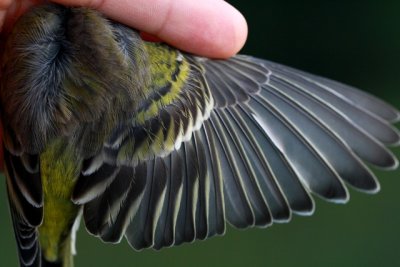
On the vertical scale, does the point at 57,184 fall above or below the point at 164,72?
below

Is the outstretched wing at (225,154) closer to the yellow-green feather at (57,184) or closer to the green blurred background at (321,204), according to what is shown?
the yellow-green feather at (57,184)

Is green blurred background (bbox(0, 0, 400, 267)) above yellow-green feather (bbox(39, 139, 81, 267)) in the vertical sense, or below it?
below

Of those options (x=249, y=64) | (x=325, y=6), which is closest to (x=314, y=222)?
(x=325, y=6)

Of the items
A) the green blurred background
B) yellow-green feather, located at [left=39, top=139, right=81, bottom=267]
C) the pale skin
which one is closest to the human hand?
the pale skin

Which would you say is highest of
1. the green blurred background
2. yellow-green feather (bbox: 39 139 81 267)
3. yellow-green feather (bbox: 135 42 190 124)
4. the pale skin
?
the pale skin

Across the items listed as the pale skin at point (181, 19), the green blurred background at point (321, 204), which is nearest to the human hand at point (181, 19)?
the pale skin at point (181, 19)

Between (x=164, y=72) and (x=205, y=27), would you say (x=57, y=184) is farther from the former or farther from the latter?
(x=205, y=27)

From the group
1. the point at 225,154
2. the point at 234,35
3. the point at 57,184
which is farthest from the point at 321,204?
the point at 57,184

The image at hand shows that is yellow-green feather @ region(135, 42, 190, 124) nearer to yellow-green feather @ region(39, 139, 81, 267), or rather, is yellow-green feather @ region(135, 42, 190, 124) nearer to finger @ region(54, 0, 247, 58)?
finger @ region(54, 0, 247, 58)
